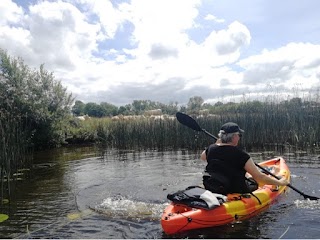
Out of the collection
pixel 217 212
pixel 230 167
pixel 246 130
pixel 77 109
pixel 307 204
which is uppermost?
pixel 77 109

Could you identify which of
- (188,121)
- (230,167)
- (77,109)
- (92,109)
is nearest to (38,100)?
(77,109)

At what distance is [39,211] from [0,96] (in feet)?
37.0

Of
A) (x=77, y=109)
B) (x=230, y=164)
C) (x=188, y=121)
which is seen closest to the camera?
Result: (x=230, y=164)

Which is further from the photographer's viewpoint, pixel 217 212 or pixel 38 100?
pixel 38 100

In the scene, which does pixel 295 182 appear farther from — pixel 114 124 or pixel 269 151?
pixel 114 124

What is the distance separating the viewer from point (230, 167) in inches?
199

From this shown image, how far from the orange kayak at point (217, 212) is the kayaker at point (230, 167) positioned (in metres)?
0.17

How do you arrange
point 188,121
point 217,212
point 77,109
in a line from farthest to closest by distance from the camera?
point 77,109 < point 188,121 < point 217,212

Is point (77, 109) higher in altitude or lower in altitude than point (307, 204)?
higher

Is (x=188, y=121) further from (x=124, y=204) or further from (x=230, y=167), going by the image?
(x=230, y=167)

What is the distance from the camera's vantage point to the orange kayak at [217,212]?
4340 millimetres

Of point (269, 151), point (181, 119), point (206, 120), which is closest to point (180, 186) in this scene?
point (181, 119)

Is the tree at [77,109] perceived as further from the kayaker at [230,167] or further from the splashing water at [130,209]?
the kayaker at [230,167]

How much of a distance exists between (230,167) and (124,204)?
1994 mm
